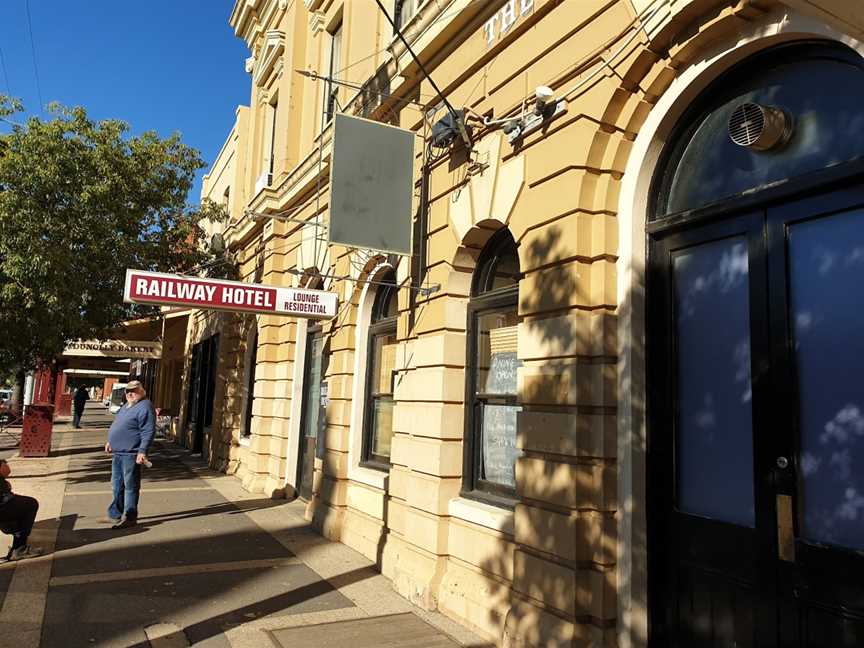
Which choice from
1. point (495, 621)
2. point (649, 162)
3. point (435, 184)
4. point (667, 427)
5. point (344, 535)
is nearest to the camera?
point (667, 427)

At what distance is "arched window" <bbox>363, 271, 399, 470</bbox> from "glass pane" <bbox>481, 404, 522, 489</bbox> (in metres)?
2.31

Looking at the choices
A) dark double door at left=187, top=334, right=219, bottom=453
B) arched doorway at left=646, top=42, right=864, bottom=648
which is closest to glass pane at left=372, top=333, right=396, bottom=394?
arched doorway at left=646, top=42, right=864, bottom=648

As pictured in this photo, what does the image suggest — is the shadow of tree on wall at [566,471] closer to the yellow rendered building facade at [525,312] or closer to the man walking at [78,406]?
→ the yellow rendered building facade at [525,312]

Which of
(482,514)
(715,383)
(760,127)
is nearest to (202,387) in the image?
(482,514)

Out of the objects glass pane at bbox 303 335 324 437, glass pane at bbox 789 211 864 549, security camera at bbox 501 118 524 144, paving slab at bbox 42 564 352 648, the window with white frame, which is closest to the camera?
glass pane at bbox 789 211 864 549

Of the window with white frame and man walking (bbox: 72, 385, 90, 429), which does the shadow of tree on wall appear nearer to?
the window with white frame

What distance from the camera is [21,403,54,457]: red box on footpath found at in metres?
16.0

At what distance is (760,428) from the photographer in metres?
3.78

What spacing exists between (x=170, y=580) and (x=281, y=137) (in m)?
9.15

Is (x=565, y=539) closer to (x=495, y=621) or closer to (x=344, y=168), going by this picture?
(x=495, y=621)

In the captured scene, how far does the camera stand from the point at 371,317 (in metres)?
8.83

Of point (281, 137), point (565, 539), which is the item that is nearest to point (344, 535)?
point (565, 539)

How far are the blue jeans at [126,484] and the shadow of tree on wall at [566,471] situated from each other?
5601mm

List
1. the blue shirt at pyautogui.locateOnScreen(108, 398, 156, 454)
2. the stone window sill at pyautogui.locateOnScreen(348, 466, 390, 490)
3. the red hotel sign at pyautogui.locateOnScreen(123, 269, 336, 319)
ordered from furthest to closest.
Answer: the blue shirt at pyautogui.locateOnScreen(108, 398, 156, 454) → the stone window sill at pyautogui.locateOnScreen(348, 466, 390, 490) → the red hotel sign at pyautogui.locateOnScreen(123, 269, 336, 319)
